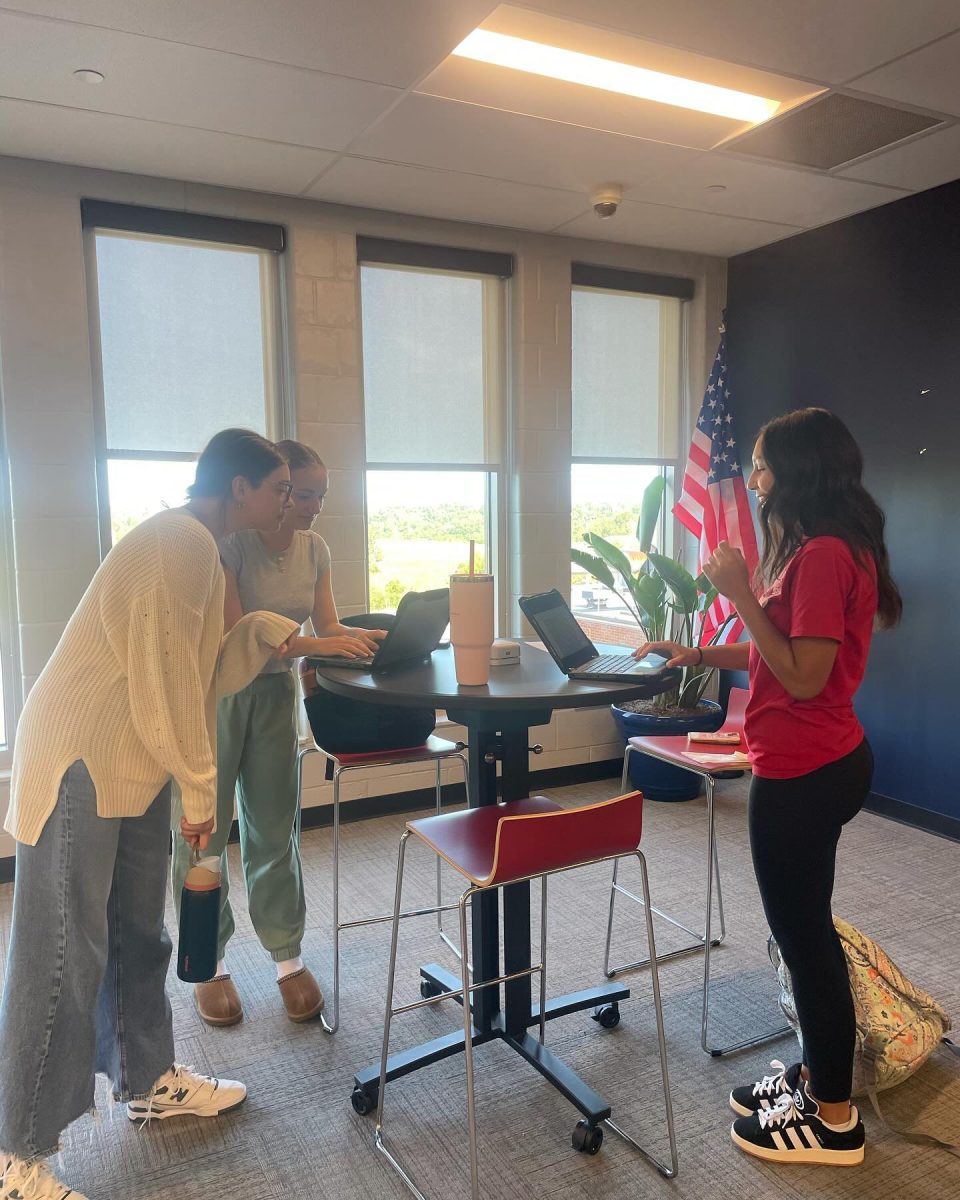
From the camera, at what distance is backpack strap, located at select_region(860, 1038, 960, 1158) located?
1991 mm

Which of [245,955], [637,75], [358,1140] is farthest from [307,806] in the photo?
[637,75]

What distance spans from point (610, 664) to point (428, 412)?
2447mm

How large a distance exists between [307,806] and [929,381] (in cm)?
329

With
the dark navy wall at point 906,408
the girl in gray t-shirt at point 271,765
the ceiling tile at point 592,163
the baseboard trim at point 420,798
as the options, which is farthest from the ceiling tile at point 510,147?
the baseboard trim at point 420,798

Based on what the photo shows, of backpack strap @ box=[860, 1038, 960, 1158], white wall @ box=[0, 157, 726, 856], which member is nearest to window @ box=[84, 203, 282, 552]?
white wall @ box=[0, 157, 726, 856]

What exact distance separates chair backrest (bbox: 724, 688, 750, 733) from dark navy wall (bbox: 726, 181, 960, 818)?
1.42m

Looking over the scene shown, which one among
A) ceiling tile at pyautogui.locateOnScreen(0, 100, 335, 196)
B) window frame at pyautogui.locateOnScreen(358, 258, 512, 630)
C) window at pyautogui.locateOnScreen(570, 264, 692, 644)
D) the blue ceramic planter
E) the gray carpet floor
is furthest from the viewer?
window at pyautogui.locateOnScreen(570, 264, 692, 644)

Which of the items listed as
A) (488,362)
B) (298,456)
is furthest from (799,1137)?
(488,362)

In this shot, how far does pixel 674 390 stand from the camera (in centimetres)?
498

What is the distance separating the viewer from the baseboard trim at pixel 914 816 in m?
3.83

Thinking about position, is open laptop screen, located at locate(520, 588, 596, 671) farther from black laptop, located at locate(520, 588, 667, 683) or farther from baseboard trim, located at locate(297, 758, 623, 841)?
baseboard trim, located at locate(297, 758, 623, 841)

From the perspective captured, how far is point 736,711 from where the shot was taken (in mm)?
2861

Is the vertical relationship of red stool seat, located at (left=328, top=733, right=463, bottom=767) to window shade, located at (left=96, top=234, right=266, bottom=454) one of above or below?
below

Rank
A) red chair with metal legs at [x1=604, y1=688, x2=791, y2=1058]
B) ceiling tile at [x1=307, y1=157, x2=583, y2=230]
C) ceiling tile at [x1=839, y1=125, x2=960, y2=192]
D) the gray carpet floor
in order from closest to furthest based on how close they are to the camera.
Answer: the gray carpet floor < red chair with metal legs at [x1=604, y1=688, x2=791, y2=1058] < ceiling tile at [x1=839, y1=125, x2=960, y2=192] < ceiling tile at [x1=307, y1=157, x2=583, y2=230]
